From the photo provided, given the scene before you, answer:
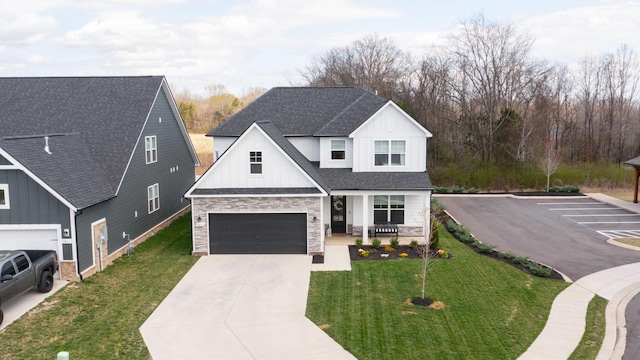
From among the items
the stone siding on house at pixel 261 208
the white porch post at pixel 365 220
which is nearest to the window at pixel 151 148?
the stone siding on house at pixel 261 208

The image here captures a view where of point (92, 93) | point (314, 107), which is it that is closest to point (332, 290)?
point (314, 107)

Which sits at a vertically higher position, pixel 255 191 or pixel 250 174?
pixel 250 174

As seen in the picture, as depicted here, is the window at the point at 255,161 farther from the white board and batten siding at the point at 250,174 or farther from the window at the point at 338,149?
the window at the point at 338,149

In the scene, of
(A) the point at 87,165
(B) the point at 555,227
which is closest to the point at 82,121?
(A) the point at 87,165

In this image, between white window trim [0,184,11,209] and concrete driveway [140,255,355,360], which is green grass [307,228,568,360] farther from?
white window trim [0,184,11,209]

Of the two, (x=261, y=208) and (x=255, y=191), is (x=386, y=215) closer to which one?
(x=261, y=208)

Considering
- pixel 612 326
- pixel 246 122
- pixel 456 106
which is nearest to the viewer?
pixel 612 326

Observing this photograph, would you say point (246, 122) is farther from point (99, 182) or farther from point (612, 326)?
point (612, 326)
